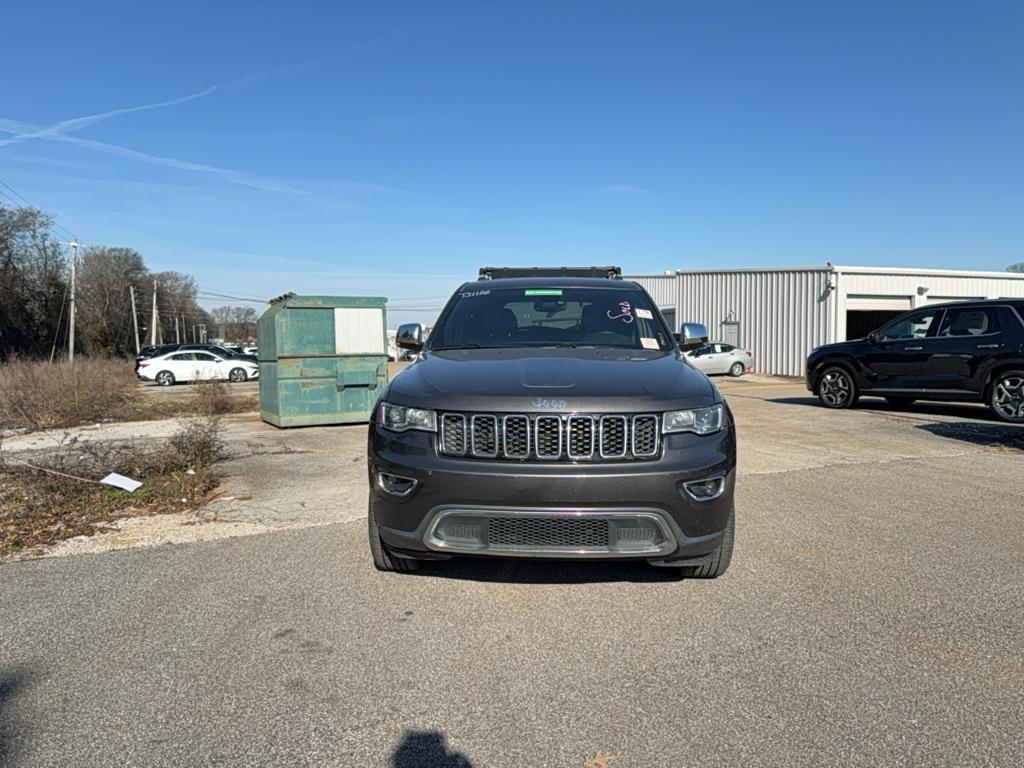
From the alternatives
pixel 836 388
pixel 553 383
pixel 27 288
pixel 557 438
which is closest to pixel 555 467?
pixel 557 438

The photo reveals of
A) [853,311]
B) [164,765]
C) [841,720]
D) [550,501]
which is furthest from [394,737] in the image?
[853,311]

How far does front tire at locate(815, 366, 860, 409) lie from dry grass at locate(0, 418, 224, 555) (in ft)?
35.1

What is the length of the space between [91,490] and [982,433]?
10.7m

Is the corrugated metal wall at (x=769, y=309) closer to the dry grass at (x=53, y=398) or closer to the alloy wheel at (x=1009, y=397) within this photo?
the alloy wheel at (x=1009, y=397)

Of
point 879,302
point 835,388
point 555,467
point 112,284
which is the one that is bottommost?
point 835,388

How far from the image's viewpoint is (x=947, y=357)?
11.1 m

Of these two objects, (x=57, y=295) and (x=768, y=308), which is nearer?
(x=768, y=308)

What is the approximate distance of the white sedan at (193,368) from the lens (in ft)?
98.0

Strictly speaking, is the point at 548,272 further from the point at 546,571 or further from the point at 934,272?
the point at 934,272

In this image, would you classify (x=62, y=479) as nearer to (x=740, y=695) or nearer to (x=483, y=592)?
(x=483, y=592)

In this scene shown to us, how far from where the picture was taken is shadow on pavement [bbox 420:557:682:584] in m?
4.02

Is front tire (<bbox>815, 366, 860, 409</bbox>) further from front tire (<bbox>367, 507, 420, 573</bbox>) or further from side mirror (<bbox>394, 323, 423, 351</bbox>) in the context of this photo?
front tire (<bbox>367, 507, 420, 573</bbox>)

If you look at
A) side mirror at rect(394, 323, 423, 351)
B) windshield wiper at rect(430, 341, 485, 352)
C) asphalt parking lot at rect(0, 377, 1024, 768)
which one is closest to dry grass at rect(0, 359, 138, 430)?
asphalt parking lot at rect(0, 377, 1024, 768)

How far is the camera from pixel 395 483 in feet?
11.6
